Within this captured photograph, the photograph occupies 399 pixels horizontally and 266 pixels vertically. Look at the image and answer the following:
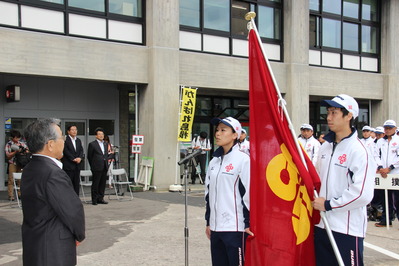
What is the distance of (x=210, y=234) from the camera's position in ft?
13.2

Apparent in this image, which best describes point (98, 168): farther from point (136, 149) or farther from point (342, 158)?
point (342, 158)

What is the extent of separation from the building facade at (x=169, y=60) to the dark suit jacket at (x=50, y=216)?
31.2 ft

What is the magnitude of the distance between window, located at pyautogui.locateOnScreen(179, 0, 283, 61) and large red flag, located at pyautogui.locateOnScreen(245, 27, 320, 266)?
1152 cm

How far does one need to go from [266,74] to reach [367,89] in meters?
17.5

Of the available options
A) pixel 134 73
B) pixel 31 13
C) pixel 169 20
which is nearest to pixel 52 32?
pixel 31 13

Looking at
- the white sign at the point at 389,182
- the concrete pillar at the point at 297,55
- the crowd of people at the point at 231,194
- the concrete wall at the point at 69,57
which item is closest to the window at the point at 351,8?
the concrete pillar at the point at 297,55

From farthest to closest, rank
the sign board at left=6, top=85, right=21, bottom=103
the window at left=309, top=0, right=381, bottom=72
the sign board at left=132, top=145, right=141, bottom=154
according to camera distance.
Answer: the window at left=309, top=0, right=381, bottom=72
the sign board at left=132, top=145, right=141, bottom=154
the sign board at left=6, top=85, right=21, bottom=103

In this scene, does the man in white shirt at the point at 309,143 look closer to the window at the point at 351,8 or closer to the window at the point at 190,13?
the window at the point at 190,13

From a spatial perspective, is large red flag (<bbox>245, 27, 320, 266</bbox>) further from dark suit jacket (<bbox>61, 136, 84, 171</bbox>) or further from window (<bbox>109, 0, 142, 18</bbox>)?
window (<bbox>109, 0, 142, 18</bbox>)

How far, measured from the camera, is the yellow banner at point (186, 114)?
45.3ft

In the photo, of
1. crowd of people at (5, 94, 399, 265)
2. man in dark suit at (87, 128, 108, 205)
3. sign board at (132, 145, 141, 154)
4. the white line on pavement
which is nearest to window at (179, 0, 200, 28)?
sign board at (132, 145, 141, 154)

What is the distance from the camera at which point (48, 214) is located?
10.1 ft

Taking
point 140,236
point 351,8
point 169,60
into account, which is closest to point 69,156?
point 140,236

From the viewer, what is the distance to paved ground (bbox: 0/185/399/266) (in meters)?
6.02
